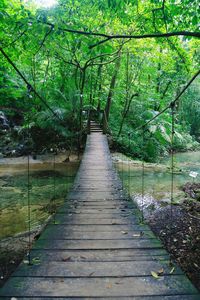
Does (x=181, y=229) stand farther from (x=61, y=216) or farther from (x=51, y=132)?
(x=51, y=132)

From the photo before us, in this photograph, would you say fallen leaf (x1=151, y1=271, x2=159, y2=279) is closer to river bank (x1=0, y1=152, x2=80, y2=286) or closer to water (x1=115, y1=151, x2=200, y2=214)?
river bank (x1=0, y1=152, x2=80, y2=286)

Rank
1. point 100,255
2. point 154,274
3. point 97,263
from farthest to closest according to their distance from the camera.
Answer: point 100,255
point 97,263
point 154,274

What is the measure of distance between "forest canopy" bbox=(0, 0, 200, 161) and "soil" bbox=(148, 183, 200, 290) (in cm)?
234

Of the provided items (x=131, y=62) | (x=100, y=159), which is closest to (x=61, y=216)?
(x=100, y=159)

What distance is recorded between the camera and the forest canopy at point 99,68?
4025 millimetres

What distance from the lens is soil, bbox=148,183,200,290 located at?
2670 mm

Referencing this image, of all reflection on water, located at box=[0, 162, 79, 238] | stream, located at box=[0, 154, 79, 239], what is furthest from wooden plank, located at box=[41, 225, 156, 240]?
reflection on water, located at box=[0, 162, 79, 238]

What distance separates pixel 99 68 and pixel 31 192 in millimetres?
5827

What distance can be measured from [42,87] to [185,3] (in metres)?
6.23

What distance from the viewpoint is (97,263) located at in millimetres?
1688

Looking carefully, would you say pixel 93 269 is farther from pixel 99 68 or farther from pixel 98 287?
pixel 99 68

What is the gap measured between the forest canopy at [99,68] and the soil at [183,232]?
2340 mm

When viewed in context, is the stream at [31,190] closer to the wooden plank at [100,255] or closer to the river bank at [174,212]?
the wooden plank at [100,255]

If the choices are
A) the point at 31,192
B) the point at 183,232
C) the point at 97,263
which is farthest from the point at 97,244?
the point at 31,192
